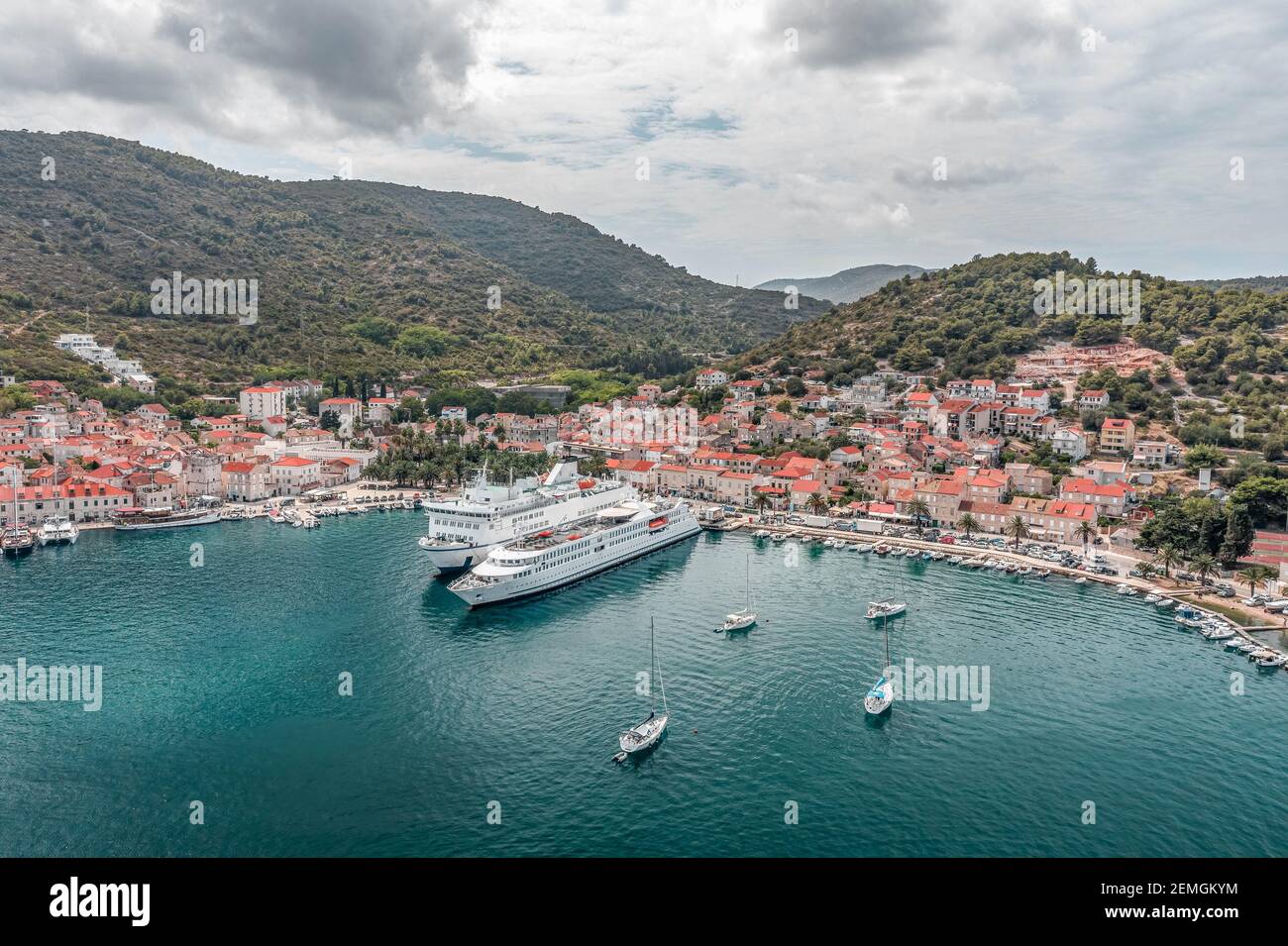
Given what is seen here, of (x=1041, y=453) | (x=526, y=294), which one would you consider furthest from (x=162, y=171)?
(x=1041, y=453)

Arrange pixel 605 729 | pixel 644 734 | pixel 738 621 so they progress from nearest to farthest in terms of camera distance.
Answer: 1. pixel 644 734
2. pixel 605 729
3. pixel 738 621

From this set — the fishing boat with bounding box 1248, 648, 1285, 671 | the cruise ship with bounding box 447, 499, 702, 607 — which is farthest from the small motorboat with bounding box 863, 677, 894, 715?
the cruise ship with bounding box 447, 499, 702, 607

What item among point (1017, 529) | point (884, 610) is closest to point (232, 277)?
point (1017, 529)

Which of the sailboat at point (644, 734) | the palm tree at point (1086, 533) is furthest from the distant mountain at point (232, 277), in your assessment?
the sailboat at point (644, 734)

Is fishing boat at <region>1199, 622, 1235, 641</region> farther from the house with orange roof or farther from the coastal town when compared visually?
the house with orange roof

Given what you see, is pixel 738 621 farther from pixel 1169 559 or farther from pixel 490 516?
pixel 1169 559

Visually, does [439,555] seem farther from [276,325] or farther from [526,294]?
[526,294]
